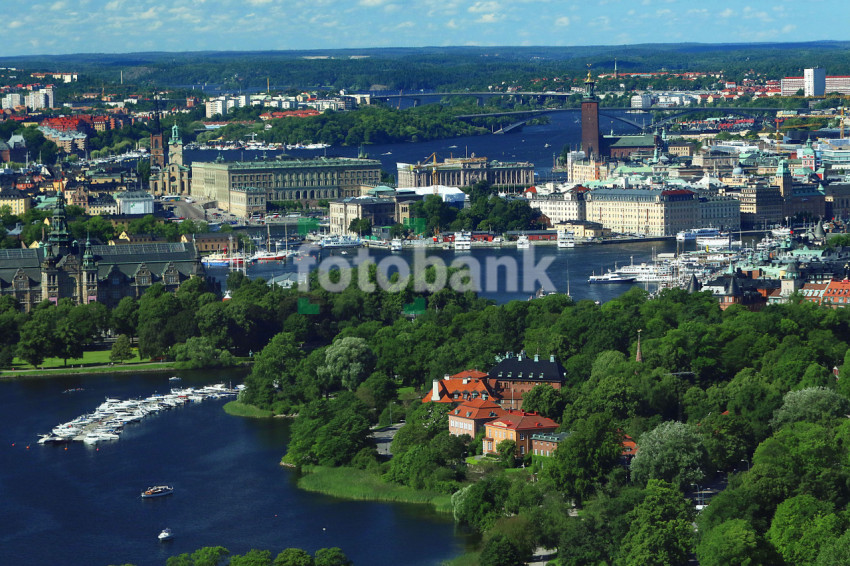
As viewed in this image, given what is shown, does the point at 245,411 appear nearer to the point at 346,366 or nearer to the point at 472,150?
the point at 346,366

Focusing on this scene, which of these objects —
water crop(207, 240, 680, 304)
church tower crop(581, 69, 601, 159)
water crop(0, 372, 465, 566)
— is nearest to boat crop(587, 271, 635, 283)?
water crop(207, 240, 680, 304)

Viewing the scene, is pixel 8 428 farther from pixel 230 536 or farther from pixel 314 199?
pixel 314 199

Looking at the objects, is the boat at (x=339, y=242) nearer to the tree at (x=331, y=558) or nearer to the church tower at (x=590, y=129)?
the church tower at (x=590, y=129)

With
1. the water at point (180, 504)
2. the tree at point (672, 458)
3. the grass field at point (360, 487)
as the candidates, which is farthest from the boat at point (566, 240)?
the tree at point (672, 458)

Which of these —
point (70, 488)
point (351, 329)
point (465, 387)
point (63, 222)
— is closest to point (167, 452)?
point (70, 488)

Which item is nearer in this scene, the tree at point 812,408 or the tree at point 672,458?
the tree at point 672,458

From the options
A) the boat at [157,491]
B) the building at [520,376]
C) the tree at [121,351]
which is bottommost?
the boat at [157,491]

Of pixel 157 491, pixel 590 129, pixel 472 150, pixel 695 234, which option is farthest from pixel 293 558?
pixel 472 150
